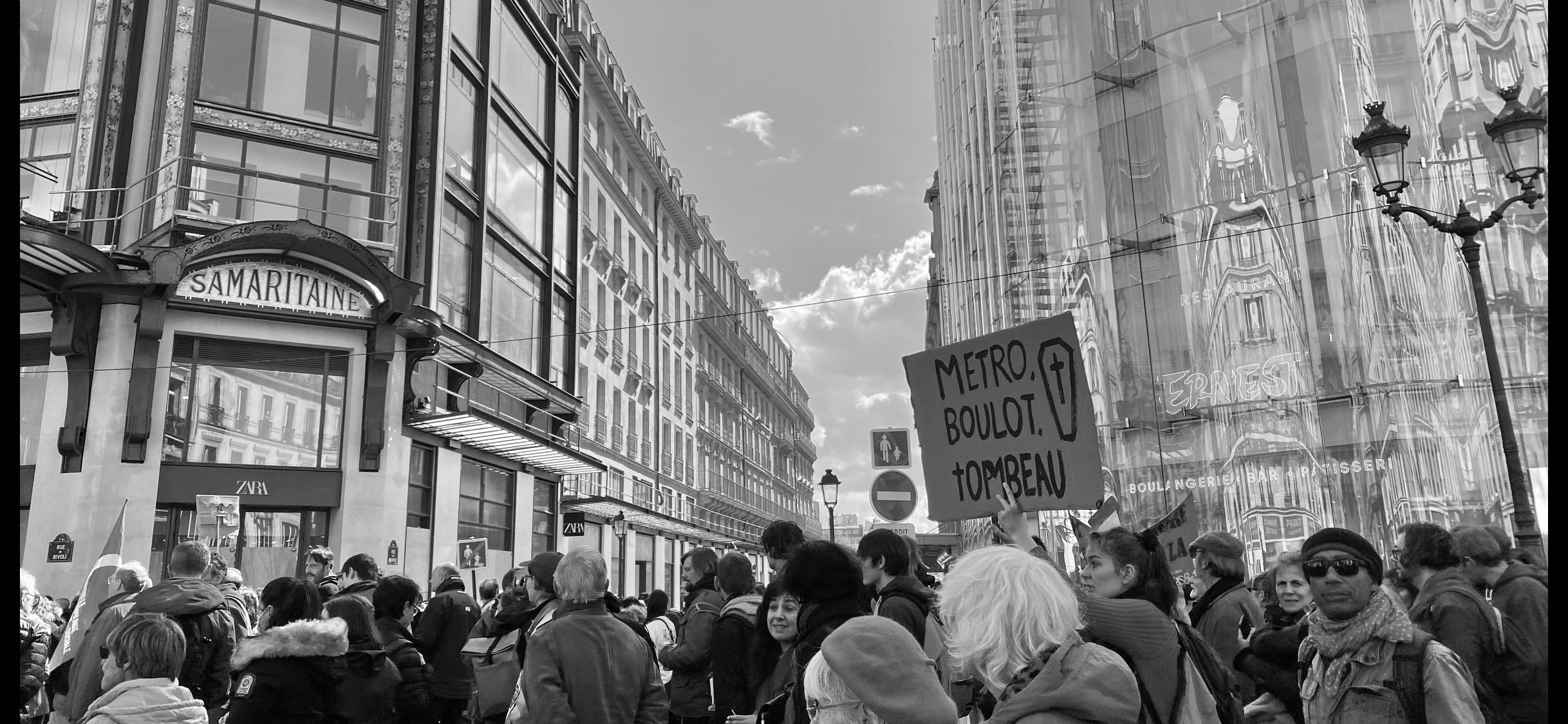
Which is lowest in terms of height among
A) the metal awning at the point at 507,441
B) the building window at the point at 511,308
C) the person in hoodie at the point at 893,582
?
the person in hoodie at the point at 893,582

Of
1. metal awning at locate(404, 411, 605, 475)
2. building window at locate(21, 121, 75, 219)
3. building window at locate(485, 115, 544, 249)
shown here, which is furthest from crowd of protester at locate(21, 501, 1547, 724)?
building window at locate(485, 115, 544, 249)

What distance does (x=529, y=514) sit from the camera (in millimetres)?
25641

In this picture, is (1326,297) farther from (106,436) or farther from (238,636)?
(106,436)

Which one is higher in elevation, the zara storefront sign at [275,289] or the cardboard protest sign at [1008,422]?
the zara storefront sign at [275,289]

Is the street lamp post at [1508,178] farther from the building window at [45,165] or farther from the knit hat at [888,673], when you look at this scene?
the building window at [45,165]

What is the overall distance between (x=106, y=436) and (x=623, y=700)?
52.5 feet

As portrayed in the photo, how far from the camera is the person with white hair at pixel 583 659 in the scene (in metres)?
4.54

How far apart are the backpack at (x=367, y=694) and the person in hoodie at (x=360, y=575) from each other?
2.34 m

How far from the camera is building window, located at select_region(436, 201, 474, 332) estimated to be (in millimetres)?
21969

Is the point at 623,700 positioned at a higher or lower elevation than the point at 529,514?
lower

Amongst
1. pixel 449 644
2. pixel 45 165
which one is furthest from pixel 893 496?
pixel 45 165

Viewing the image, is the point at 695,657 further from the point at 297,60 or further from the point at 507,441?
the point at 297,60

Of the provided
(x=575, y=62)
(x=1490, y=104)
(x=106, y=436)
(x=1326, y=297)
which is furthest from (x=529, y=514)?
(x=1490, y=104)

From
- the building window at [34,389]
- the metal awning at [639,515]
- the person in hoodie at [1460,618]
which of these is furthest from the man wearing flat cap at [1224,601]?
the metal awning at [639,515]
